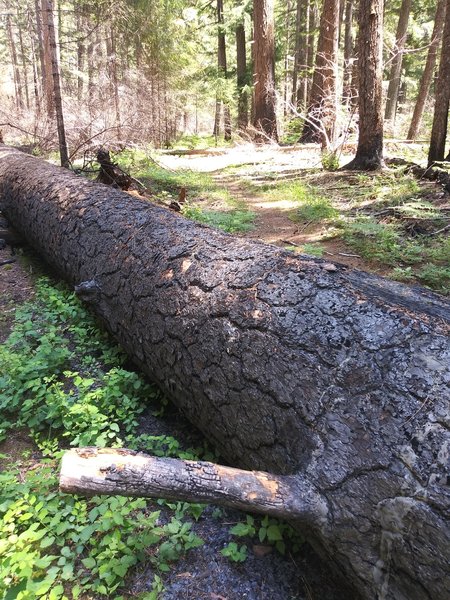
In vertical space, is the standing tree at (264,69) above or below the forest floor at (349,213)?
above

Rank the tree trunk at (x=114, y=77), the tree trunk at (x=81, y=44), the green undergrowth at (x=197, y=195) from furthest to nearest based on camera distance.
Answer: the tree trunk at (x=114, y=77)
the tree trunk at (x=81, y=44)
the green undergrowth at (x=197, y=195)

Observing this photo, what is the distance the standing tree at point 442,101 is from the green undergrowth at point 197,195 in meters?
4.13

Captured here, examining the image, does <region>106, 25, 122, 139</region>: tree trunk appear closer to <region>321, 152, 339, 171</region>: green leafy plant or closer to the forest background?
the forest background

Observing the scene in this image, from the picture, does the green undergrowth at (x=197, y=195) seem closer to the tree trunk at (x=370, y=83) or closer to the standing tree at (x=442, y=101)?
the tree trunk at (x=370, y=83)

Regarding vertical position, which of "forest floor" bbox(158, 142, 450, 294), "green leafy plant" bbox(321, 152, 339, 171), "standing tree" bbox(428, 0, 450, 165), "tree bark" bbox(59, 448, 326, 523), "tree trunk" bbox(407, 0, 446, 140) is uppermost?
"tree trunk" bbox(407, 0, 446, 140)

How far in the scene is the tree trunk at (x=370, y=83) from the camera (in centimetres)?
826

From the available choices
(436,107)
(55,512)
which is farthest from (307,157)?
(55,512)

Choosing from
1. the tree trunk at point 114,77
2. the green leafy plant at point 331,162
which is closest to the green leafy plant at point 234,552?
the green leafy plant at point 331,162

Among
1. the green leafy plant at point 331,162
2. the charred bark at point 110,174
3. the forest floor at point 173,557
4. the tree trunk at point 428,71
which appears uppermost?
the tree trunk at point 428,71

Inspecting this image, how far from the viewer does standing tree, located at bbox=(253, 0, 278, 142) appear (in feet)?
44.1

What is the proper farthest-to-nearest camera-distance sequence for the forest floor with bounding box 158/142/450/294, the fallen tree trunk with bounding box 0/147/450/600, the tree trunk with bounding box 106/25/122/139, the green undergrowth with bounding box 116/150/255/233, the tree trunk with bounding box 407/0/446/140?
1. the tree trunk with bounding box 106/25/122/139
2. the tree trunk with bounding box 407/0/446/140
3. the green undergrowth with bounding box 116/150/255/233
4. the forest floor with bounding box 158/142/450/294
5. the fallen tree trunk with bounding box 0/147/450/600

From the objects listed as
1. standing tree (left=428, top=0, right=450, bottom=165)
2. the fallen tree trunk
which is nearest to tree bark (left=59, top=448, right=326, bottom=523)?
the fallen tree trunk

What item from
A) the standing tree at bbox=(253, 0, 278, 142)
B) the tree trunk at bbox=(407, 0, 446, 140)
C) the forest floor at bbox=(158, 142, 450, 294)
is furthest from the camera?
the standing tree at bbox=(253, 0, 278, 142)

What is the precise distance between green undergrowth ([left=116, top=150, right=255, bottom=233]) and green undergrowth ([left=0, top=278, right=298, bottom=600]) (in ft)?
11.7
